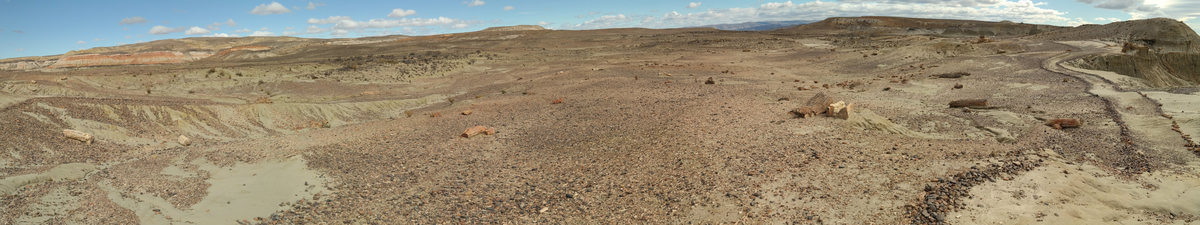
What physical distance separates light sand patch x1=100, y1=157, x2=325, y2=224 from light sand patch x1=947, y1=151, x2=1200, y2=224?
814 cm

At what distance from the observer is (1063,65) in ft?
68.6

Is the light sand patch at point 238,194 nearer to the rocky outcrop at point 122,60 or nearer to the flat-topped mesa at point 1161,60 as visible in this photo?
the flat-topped mesa at point 1161,60

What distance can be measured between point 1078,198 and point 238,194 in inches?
423

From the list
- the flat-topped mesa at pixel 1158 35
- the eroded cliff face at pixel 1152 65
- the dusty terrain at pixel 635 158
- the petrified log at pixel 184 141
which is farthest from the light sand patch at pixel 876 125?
the flat-topped mesa at pixel 1158 35

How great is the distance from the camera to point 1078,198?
661 cm

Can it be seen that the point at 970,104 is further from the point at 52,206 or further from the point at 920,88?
the point at 52,206

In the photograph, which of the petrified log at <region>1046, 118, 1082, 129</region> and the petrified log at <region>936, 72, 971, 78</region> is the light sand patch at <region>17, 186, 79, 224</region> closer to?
the petrified log at <region>1046, 118, 1082, 129</region>

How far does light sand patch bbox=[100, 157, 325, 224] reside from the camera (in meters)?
7.02

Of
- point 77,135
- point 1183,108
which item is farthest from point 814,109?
point 77,135

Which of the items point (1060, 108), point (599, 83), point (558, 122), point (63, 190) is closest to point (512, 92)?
point (599, 83)

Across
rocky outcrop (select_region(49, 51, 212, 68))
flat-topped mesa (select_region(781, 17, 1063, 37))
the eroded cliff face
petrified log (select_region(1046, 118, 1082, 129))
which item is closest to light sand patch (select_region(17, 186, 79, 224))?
petrified log (select_region(1046, 118, 1082, 129))

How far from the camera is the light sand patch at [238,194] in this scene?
23.0ft

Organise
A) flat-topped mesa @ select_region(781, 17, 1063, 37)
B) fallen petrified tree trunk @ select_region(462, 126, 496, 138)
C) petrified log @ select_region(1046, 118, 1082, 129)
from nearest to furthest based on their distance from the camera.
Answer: petrified log @ select_region(1046, 118, 1082, 129) → fallen petrified tree trunk @ select_region(462, 126, 496, 138) → flat-topped mesa @ select_region(781, 17, 1063, 37)

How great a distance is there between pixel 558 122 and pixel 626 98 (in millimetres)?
3101
